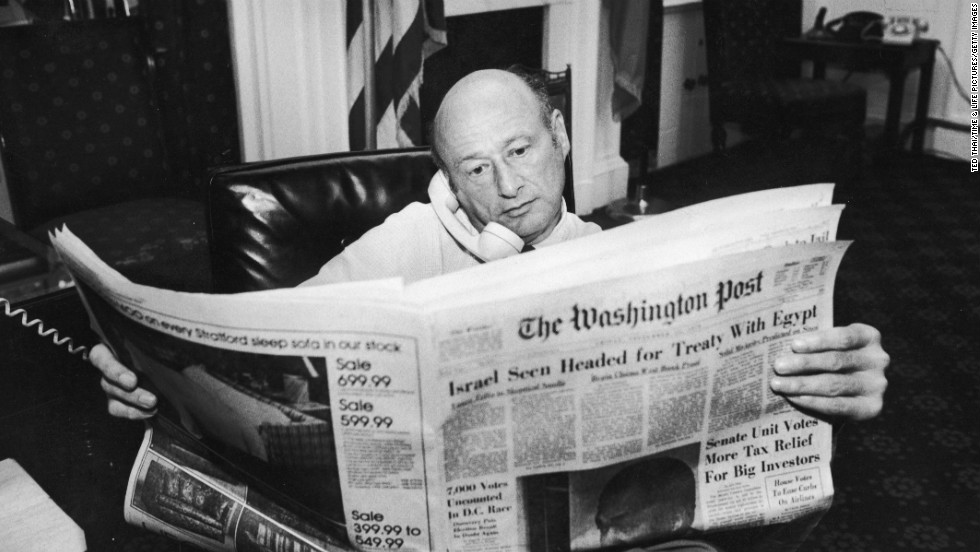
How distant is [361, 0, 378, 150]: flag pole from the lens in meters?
2.12

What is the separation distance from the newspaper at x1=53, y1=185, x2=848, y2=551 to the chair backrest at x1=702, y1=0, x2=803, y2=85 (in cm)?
288

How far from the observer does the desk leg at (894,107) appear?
3.85 meters

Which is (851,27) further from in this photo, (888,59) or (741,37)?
(741,37)

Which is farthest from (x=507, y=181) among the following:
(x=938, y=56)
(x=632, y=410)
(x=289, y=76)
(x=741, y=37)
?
(x=938, y=56)

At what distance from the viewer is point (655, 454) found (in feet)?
2.53

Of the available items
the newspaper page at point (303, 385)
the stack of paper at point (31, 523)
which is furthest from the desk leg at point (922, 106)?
the stack of paper at point (31, 523)

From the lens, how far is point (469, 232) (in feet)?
3.94

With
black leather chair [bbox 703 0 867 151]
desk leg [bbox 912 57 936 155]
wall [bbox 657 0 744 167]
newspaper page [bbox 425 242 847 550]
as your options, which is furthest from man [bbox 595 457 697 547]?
desk leg [bbox 912 57 936 155]

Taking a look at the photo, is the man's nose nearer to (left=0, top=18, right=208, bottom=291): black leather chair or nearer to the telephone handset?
the telephone handset

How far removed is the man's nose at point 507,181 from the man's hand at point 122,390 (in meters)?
0.55

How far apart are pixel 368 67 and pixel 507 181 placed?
1.17 meters

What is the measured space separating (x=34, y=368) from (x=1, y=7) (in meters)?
0.94

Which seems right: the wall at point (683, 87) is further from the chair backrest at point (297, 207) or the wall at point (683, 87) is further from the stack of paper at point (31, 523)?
the stack of paper at point (31, 523)

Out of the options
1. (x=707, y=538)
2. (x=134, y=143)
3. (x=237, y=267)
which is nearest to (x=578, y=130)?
(x=134, y=143)
